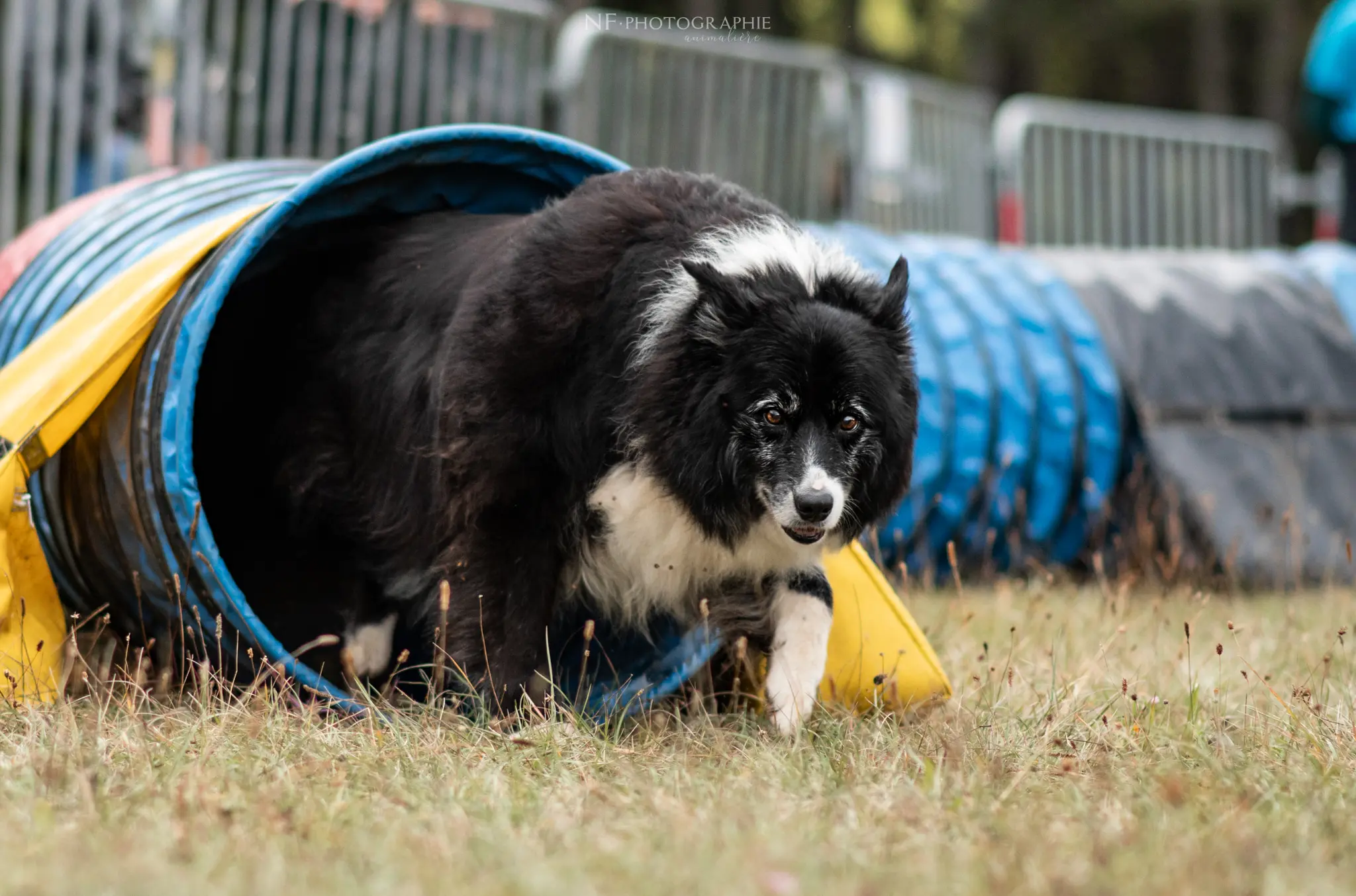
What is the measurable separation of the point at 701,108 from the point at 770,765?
7.60 meters

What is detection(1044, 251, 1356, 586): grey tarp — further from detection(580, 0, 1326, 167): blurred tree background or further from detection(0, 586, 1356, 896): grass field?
detection(580, 0, 1326, 167): blurred tree background

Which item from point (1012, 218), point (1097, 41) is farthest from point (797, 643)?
point (1097, 41)

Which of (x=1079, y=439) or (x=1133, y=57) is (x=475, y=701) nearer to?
(x=1079, y=439)

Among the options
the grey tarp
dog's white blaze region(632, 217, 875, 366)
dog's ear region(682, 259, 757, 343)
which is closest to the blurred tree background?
the grey tarp

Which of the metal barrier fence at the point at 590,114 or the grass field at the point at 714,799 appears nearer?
the grass field at the point at 714,799

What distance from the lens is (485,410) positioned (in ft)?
12.6

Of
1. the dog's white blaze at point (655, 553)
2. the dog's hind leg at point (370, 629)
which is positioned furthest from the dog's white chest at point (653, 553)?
the dog's hind leg at point (370, 629)

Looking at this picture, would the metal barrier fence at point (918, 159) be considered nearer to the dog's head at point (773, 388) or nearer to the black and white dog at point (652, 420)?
the black and white dog at point (652, 420)

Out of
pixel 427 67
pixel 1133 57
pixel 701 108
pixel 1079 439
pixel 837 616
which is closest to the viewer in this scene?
pixel 837 616

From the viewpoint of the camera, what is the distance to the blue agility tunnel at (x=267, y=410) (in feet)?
13.4

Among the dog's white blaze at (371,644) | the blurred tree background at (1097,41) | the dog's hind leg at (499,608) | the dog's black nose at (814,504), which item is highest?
the blurred tree background at (1097,41)

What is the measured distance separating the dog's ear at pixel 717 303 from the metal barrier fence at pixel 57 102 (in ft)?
18.4

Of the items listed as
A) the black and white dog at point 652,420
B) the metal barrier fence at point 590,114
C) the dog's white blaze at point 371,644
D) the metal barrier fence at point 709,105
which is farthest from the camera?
the metal barrier fence at point 709,105

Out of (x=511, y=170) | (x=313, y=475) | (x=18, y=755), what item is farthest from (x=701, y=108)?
(x=18, y=755)
